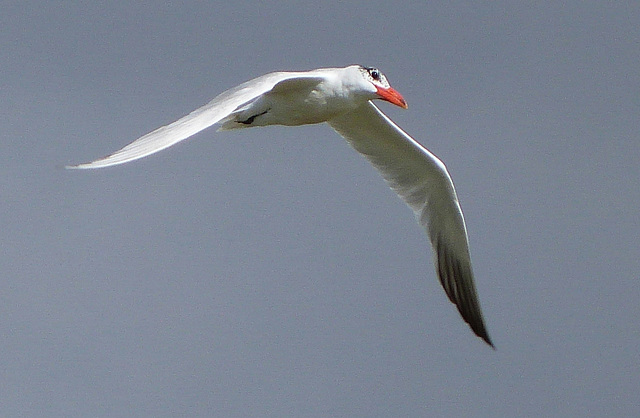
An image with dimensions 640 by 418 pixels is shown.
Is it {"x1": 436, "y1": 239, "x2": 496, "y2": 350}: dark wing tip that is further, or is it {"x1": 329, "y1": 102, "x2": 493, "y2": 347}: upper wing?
{"x1": 436, "y1": 239, "x2": 496, "y2": 350}: dark wing tip

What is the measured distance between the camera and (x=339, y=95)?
1281 centimetres

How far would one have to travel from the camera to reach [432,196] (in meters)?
15.4

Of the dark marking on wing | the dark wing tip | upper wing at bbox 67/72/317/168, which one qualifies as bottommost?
the dark wing tip

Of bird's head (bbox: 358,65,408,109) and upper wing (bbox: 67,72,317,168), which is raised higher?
bird's head (bbox: 358,65,408,109)

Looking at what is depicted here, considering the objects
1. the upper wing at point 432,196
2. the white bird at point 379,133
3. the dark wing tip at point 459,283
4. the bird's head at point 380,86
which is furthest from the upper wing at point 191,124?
the dark wing tip at point 459,283

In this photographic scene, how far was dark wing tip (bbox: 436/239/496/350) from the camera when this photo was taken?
1554cm

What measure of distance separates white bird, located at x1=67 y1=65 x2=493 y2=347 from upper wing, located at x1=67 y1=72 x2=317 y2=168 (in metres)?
0.03

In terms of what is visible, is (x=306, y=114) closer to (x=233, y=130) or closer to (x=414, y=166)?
(x=233, y=130)

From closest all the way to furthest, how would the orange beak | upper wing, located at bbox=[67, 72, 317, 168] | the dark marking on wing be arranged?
upper wing, located at bbox=[67, 72, 317, 168] < the dark marking on wing < the orange beak

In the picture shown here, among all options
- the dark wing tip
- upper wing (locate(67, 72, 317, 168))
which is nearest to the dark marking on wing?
upper wing (locate(67, 72, 317, 168))

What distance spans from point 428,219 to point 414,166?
765mm

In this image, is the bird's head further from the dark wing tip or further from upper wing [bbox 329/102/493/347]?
the dark wing tip

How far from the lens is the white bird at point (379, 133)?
12.6 meters

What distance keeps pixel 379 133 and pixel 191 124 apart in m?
5.41
